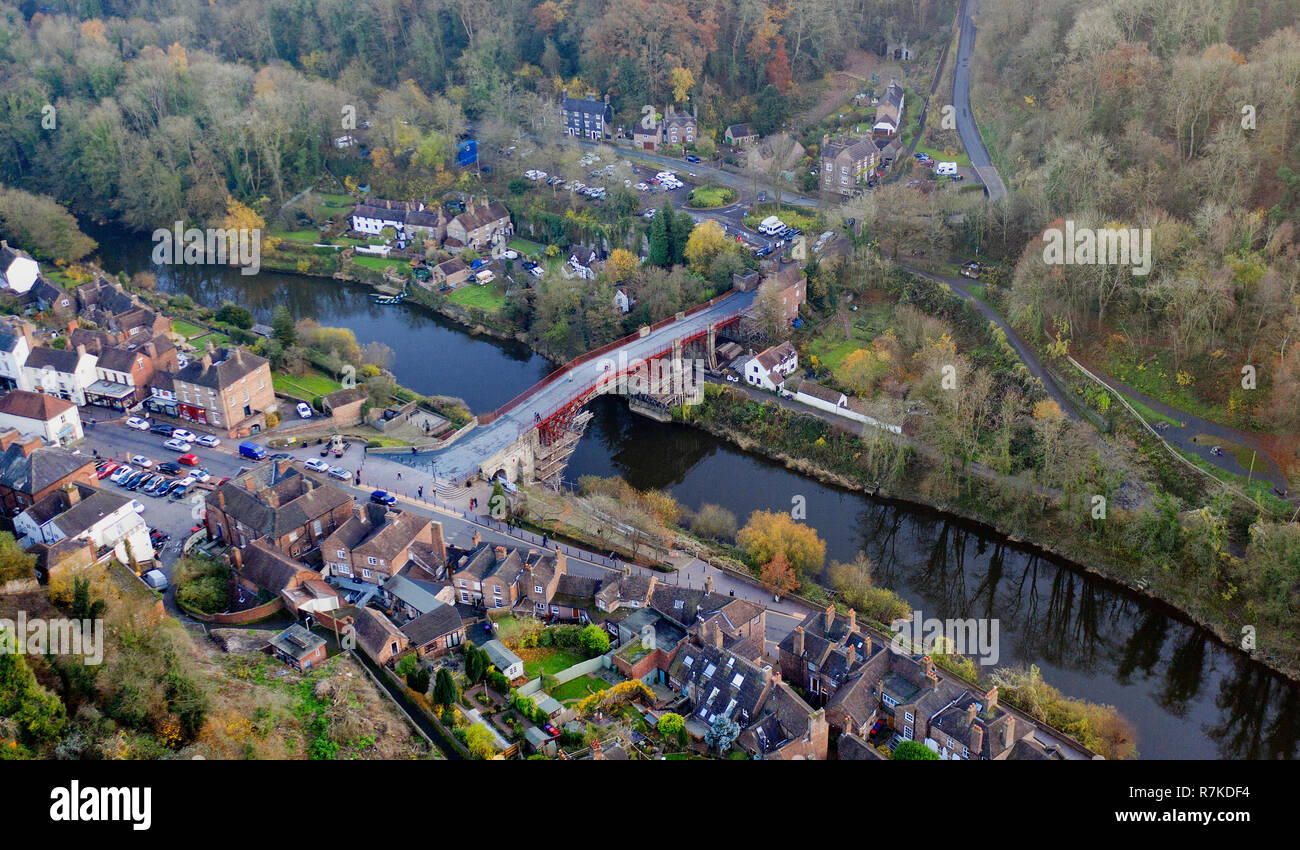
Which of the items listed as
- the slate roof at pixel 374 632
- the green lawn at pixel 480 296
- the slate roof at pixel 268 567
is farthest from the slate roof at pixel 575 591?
the green lawn at pixel 480 296

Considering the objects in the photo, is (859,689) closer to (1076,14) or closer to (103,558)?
(103,558)

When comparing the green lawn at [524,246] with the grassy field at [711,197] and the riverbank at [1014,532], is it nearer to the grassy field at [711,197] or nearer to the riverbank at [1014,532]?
the grassy field at [711,197]

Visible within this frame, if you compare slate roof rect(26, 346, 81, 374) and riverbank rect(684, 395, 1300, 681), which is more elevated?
slate roof rect(26, 346, 81, 374)

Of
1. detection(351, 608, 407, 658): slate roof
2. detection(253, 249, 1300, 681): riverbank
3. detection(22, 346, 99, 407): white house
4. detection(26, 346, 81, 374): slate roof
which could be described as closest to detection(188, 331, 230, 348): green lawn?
detection(22, 346, 99, 407): white house

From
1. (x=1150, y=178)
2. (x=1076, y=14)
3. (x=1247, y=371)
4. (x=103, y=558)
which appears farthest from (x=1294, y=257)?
(x=103, y=558)

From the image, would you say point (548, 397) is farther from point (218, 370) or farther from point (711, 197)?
A: point (711, 197)

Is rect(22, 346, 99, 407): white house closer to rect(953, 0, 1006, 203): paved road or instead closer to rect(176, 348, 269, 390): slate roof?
rect(176, 348, 269, 390): slate roof
